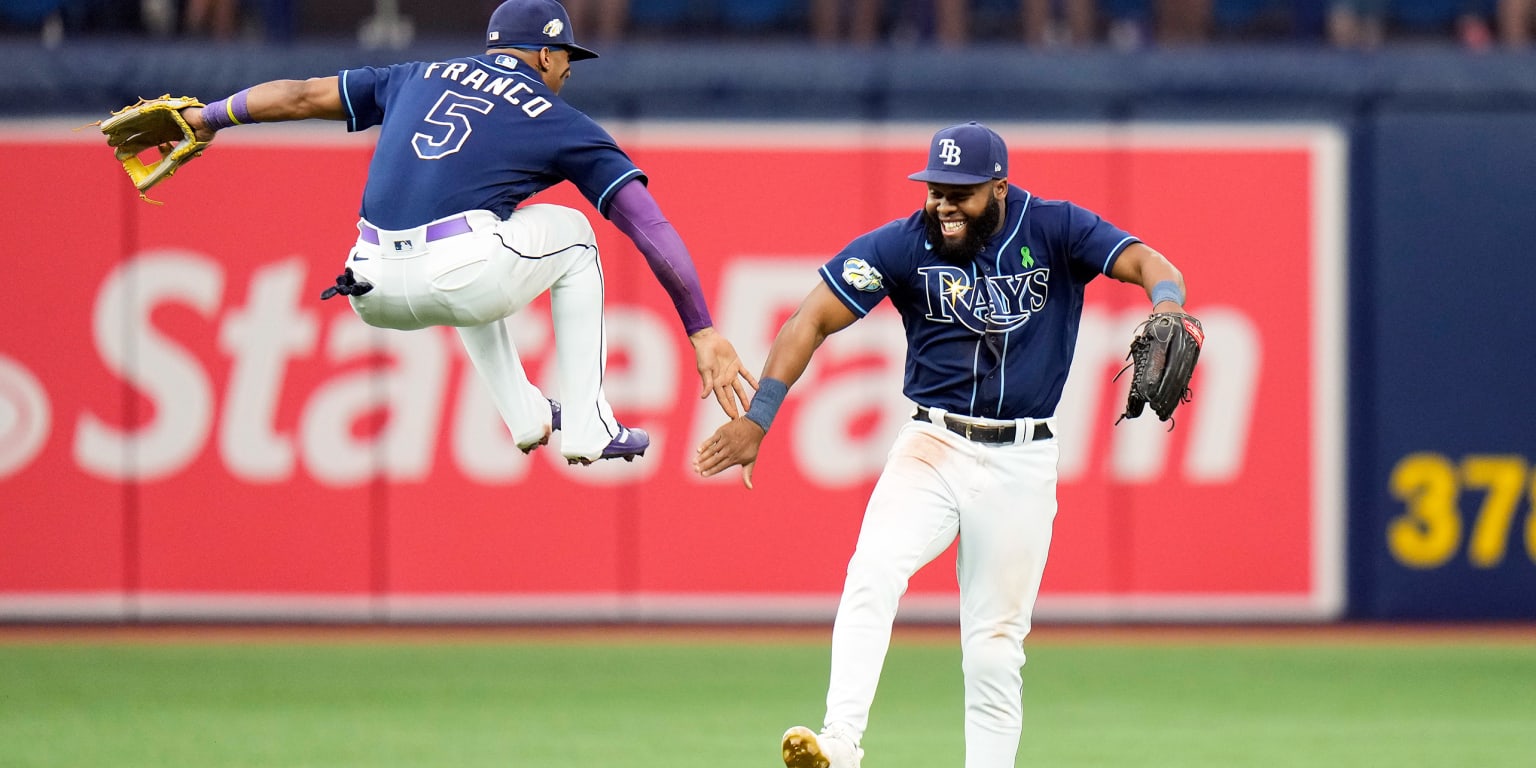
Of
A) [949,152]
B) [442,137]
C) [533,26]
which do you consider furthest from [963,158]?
[442,137]

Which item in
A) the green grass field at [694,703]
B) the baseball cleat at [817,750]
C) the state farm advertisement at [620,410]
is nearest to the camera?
the baseball cleat at [817,750]

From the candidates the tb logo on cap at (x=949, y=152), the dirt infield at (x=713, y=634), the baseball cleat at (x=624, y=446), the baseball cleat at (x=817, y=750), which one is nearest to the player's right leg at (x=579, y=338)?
the baseball cleat at (x=624, y=446)

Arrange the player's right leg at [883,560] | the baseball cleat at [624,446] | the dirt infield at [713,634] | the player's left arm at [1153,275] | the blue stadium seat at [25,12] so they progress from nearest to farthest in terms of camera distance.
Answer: the player's right leg at [883,560]
the player's left arm at [1153,275]
the baseball cleat at [624,446]
the dirt infield at [713,634]
the blue stadium seat at [25,12]

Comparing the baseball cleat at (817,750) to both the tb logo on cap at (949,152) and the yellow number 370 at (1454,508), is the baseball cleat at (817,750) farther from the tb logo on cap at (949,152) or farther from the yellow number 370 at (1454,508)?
the yellow number 370 at (1454,508)

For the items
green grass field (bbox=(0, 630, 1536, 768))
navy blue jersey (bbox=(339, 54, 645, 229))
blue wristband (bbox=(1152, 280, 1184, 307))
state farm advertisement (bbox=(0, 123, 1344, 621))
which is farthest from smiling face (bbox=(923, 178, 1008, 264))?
state farm advertisement (bbox=(0, 123, 1344, 621))

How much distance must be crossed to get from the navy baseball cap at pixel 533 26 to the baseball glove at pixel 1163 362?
→ 1996mm

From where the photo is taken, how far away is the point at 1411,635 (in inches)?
496

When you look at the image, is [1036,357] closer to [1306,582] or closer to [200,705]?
[200,705]

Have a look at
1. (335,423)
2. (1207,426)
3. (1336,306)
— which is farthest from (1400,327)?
(335,423)

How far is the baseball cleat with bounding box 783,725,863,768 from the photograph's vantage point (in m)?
5.61

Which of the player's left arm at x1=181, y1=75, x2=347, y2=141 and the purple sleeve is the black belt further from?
the player's left arm at x1=181, y1=75, x2=347, y2=141

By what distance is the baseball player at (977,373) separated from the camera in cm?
632

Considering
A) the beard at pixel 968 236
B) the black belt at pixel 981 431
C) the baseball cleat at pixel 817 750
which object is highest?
the beard at pixel 968 236

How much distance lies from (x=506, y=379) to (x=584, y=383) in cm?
33
